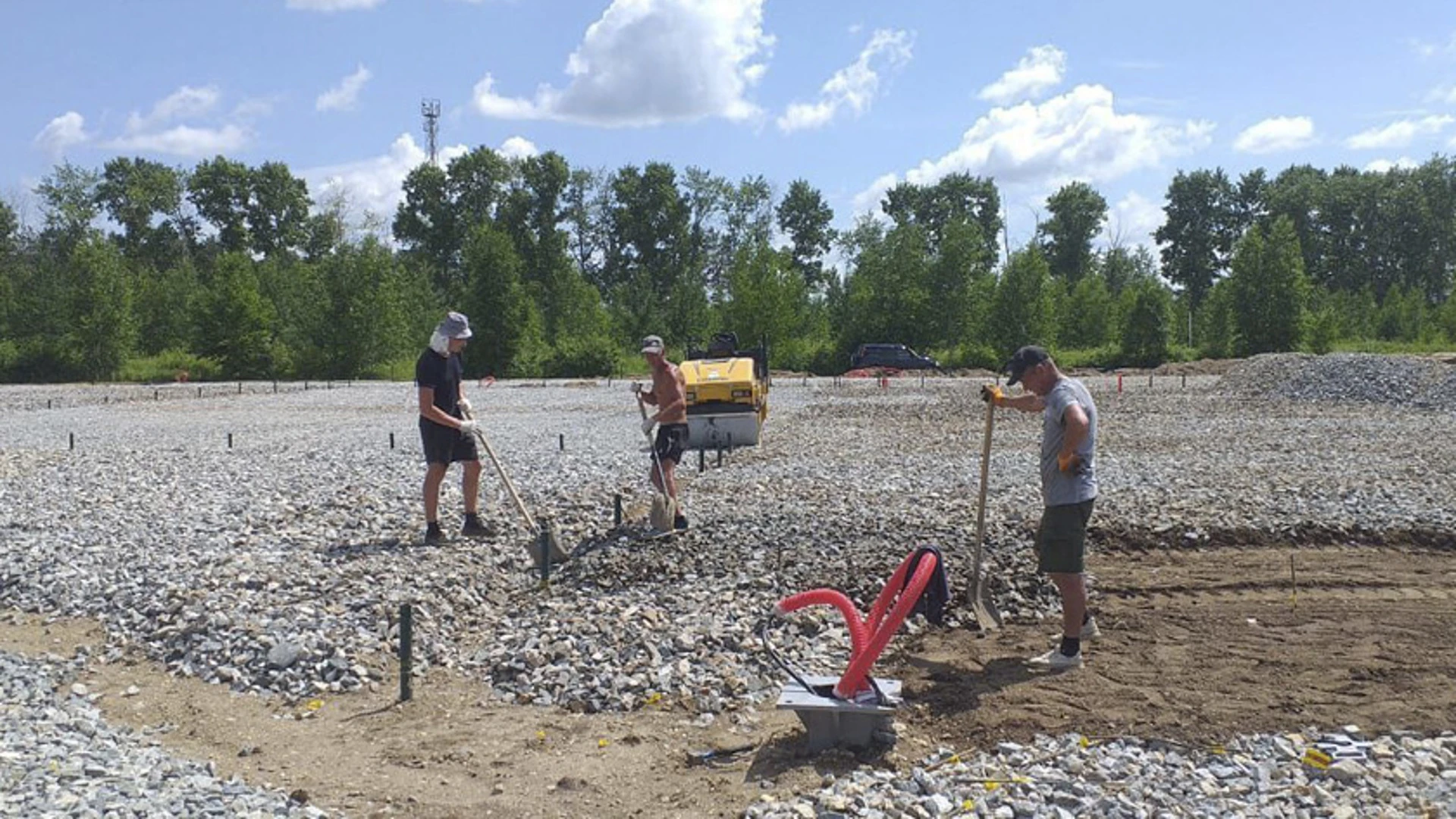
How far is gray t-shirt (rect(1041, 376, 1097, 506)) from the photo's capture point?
255 inches

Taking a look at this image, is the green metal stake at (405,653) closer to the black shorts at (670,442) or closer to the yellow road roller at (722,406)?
the black shorts at (670,442)

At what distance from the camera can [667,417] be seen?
10.5m

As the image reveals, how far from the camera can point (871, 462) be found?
53.0 ft

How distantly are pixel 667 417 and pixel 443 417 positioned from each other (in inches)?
81.2

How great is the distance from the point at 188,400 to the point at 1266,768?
37842mm

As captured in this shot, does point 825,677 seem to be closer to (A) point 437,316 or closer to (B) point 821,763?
(B) point 821,763

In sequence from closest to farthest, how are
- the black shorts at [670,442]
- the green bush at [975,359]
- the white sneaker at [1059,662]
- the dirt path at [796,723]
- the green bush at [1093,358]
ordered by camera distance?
the dirt path at [796,723] < the white sneaker at [1059,662] < the black shorts at [670,442] < the green bush at [975,359] < the green bush at [1093,358]

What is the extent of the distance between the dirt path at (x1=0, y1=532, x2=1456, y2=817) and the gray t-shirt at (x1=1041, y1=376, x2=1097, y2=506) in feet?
3.50

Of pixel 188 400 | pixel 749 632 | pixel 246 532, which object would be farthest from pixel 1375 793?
pixel 188 400

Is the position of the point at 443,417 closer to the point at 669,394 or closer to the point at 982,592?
the point at 669,394

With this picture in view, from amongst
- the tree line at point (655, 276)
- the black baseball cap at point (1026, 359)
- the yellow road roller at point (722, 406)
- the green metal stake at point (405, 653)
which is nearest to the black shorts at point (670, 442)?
the green metal stake at point (405, 653)

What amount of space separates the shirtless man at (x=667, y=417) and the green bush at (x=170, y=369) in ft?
160

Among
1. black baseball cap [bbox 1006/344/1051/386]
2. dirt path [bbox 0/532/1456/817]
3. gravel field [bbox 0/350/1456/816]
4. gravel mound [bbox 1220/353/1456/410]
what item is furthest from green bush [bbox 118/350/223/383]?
black baseball cap [bbox 1006/344/1051/386]

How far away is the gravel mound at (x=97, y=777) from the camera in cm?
486
